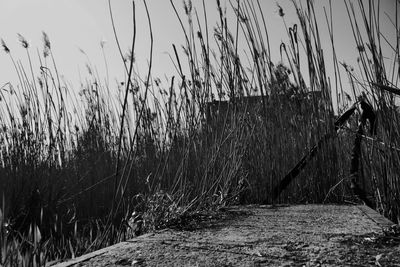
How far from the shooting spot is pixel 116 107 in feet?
8.88

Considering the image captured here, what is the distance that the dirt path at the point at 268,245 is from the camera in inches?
35.0

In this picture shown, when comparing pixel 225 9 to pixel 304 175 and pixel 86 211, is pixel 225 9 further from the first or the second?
pixel 86 211

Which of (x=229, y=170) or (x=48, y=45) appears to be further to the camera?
(x=48, y=45)

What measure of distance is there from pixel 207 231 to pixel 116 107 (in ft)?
5.42

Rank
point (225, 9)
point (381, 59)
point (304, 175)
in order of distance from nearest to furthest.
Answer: point (381, 59), point (225, 9), point (304, 175)

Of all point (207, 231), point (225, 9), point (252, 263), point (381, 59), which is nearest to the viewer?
point (252, 263)

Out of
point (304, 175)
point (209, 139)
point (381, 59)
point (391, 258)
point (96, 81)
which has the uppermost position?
point (96, 81)

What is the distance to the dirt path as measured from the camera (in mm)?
888

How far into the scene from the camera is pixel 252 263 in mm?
871

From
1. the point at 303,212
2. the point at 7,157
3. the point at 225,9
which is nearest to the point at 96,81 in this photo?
the point at 7,157

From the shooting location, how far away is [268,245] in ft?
3.39

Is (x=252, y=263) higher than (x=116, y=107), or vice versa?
(x=116, y=107)

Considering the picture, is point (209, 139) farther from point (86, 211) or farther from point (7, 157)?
point (7, 157)

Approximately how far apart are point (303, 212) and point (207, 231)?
0.52 meters
